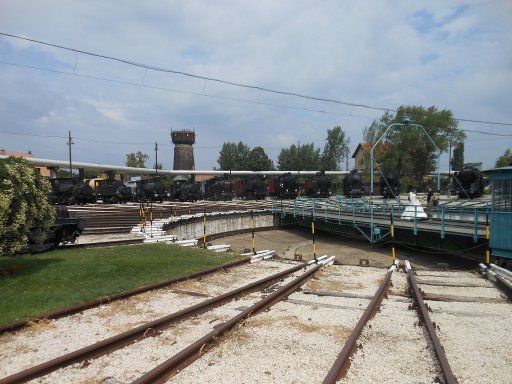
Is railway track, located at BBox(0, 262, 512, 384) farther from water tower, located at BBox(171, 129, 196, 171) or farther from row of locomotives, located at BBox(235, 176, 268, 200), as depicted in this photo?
water tower, located at BBox(171, 129, 196, 171)

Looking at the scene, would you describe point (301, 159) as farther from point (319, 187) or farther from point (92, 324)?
point (92, 324)

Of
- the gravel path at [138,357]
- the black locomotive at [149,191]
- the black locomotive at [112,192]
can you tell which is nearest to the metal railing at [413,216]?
the gravel path at [138,357]

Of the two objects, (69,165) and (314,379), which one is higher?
(69,165)

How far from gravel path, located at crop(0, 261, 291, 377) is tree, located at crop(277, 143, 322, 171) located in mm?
86895

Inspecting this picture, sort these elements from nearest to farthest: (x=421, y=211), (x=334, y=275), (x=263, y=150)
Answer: (x=334, y=275) → (x=421, y=211) → (x=263, y=150)

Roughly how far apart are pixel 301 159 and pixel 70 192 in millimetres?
69517

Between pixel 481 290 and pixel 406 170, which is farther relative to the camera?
pixel 406 170

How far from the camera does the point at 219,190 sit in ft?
151

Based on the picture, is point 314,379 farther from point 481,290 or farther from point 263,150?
point 263,150

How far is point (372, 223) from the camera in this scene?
2070cm

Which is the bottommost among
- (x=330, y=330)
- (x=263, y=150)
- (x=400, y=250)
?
(x=400, y=250)

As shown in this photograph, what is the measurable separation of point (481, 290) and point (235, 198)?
139ft

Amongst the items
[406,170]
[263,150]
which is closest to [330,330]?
[406,170]

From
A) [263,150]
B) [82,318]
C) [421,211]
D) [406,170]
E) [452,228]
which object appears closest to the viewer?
[82,318]
